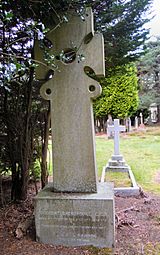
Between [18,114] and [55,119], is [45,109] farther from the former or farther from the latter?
[55,119]

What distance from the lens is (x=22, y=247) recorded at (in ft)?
9.13

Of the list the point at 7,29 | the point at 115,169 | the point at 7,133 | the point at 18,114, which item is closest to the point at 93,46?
the point at 7,29

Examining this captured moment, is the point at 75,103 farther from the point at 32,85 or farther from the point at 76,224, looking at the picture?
the point at 76,224

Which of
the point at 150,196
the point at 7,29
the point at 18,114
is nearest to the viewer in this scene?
the point at 7,29

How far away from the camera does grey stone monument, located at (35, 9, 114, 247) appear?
9.52ft

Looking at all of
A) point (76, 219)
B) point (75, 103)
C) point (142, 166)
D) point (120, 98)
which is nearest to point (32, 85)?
point (75, 103)

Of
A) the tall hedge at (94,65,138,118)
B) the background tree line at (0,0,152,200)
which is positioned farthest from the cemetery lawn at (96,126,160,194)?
the tall hedge at (94,65,138,118)

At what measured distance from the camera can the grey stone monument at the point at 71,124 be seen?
2.90 m

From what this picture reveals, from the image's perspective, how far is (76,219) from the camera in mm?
2846

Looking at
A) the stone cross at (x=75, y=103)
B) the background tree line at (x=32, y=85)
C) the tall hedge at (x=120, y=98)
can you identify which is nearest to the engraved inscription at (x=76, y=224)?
the stone cross at (x=75, y=103)

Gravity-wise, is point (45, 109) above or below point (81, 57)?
below

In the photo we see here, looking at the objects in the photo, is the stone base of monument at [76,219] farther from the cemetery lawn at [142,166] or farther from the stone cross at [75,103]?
the cemetery lawn at [142,166]

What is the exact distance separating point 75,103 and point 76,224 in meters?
1.31

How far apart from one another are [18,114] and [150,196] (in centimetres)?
315
